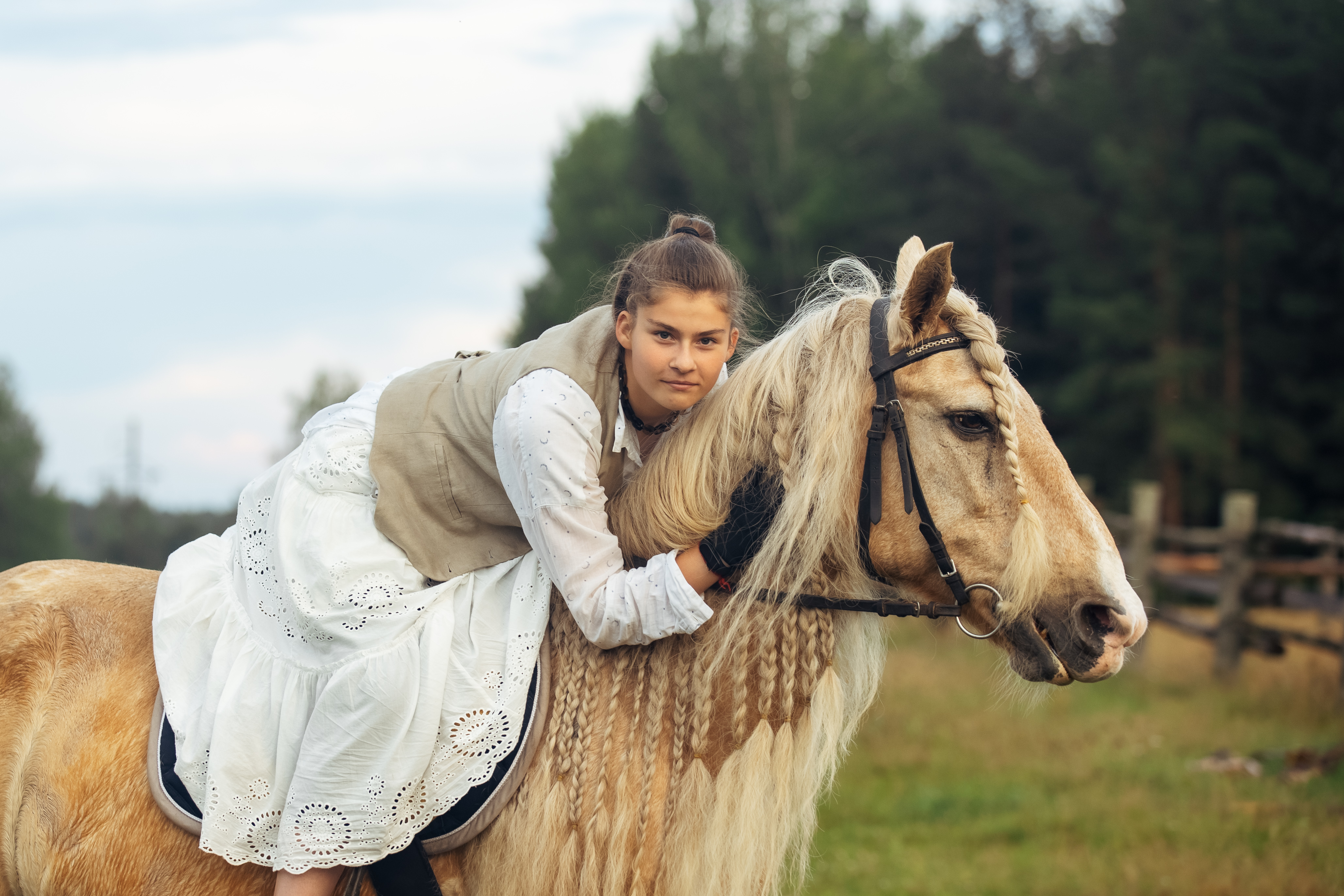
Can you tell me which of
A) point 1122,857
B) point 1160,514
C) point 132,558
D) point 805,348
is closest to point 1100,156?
point 1160,514

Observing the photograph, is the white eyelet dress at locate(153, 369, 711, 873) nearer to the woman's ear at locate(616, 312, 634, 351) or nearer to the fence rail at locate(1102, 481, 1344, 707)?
the woman's ear at locate(616, 312, 634, 351)

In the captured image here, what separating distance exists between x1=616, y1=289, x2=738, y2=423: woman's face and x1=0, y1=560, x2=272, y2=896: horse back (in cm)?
144

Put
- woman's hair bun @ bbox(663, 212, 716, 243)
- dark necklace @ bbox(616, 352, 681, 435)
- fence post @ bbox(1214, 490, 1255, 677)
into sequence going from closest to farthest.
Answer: dark necklace @ bbox(616, 352, 681, 435) < woman's hair bun @ bbox(663, 212, 716, 243) < fence post @ bbox(1214, 490, 1255, 677)

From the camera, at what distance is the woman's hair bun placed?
8.68 feet

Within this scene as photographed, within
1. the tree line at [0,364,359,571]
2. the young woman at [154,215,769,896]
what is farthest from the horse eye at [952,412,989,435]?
the tree line at [0,364,359,571]

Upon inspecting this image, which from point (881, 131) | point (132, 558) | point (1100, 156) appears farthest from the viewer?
point (132, 558)

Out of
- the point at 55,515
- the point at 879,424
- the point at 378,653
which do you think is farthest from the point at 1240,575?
the point at 55,515

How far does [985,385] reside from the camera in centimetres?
227

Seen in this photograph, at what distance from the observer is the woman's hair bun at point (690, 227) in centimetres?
264

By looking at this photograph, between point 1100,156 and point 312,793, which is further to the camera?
point 1100,156

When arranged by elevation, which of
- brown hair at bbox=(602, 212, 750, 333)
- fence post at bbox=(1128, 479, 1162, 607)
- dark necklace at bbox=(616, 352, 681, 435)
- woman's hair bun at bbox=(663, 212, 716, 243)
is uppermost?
woman's hair bun at bbox=(663, 212, 716, 243)

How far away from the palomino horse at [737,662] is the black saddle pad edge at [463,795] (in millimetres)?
64

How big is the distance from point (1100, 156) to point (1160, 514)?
26.1 ft

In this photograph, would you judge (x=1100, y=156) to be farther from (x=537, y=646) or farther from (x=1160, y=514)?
(x=537, y=646)
